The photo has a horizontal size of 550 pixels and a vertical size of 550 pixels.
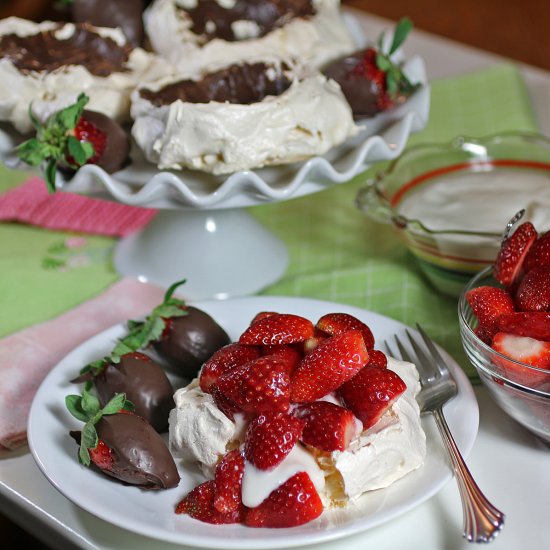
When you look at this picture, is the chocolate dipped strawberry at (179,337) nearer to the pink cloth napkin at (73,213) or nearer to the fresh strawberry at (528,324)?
the fresh strawberry at (528,324)

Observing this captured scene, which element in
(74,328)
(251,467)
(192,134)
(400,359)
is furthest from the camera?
(74,328)

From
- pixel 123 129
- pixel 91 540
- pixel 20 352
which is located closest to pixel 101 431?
pixel 91 540

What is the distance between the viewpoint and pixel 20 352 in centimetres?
132

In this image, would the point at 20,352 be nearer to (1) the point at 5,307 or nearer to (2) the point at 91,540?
(1) the point at 5,307

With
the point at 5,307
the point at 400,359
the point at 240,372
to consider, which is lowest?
the point at 5,307

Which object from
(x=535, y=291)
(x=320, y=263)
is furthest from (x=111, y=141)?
(x=535, y=291)

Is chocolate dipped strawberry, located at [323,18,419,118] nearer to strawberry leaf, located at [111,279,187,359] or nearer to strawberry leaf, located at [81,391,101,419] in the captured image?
strawberry leaf, located at [111,279,187,359]

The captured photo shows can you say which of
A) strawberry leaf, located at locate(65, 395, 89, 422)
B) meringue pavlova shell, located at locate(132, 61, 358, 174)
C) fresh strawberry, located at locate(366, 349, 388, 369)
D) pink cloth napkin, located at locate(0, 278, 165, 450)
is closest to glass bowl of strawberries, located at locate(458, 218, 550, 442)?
fresh strawberry, located at locate(366, 349, 388, 369)

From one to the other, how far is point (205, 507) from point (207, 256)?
0.67 meters

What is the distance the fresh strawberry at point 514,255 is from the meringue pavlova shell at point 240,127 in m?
0.35

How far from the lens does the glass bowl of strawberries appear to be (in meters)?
0.97

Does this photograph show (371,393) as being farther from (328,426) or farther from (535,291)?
(535,291)

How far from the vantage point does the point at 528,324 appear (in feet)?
3.25

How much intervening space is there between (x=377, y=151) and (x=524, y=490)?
58 centimetres
